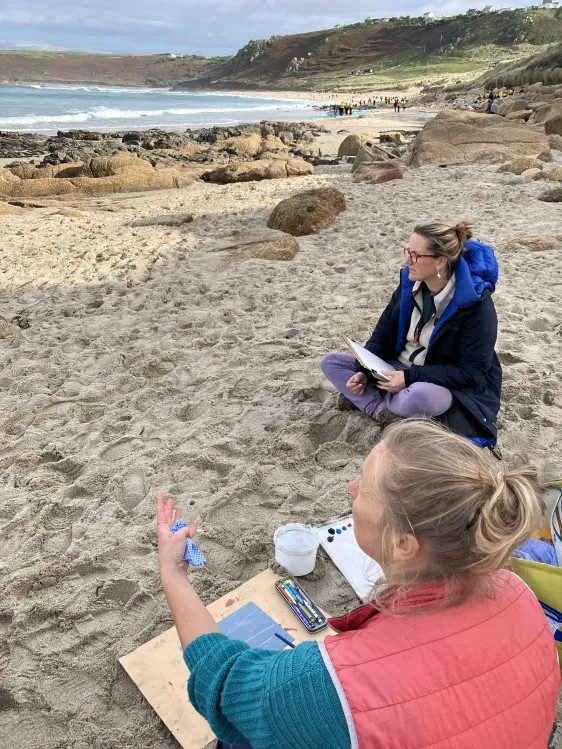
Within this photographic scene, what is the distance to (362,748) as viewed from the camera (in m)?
0.96

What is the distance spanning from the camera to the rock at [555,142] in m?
13.2

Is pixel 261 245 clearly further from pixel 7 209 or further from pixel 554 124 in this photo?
pixel 554 124

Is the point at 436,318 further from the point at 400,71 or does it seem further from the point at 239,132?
the point at 400,71

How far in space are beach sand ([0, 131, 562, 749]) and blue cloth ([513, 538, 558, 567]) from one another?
783mm

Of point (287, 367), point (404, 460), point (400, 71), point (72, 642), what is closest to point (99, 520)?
point (72, 642)

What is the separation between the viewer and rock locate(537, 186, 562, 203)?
26.7ft

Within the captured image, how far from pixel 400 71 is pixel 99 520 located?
92.8 metres

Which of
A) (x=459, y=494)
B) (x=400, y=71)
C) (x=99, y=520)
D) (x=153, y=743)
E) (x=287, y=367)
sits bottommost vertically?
(x=153, y=743)

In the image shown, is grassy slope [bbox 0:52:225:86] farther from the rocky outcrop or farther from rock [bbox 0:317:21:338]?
rock [bbox 0:317:21:338]

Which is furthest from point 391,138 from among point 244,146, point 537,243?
point 537,243

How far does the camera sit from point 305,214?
732cm

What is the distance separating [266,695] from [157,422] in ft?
8.29

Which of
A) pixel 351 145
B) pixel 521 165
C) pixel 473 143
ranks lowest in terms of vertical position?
pixel 521 165

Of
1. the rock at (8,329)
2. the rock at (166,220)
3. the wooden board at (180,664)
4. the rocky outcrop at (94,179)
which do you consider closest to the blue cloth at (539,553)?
the wooden board at (180,664)
